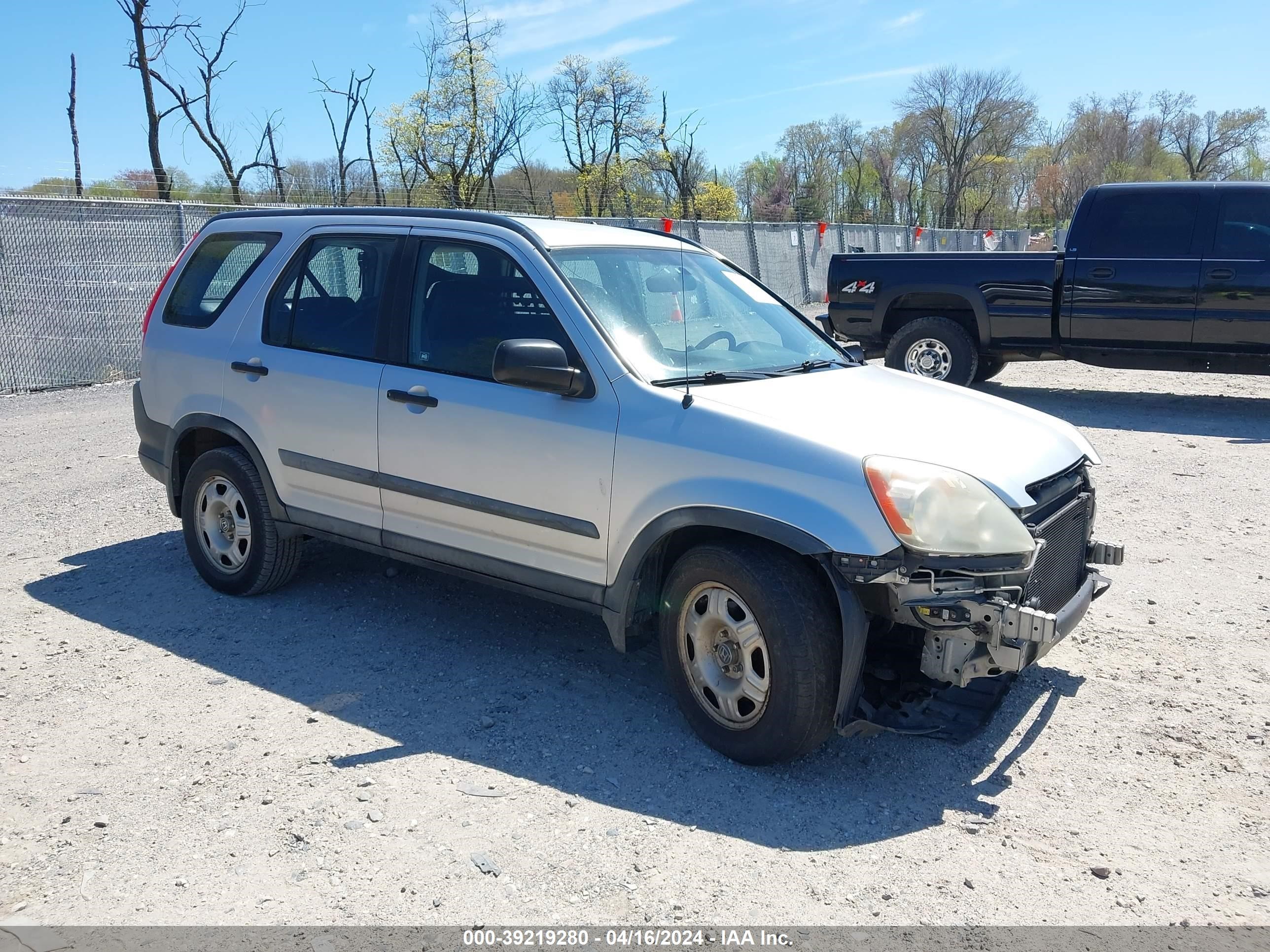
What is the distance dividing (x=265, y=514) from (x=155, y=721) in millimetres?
Result: 1360

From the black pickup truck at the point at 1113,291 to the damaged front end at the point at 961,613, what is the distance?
7.33 metres

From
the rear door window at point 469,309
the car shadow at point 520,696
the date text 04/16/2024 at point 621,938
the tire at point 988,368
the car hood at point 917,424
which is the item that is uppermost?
the rear door window at point 469,309

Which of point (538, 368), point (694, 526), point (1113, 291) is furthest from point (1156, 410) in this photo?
point (538, 368)

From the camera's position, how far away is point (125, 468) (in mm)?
8180

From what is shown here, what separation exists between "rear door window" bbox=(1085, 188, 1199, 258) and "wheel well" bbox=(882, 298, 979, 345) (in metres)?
1.31

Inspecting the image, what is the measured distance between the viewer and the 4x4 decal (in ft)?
37.5

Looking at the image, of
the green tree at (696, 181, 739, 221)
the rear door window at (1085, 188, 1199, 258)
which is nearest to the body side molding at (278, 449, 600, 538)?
the rear door window at (1085, 188, 1199, 258)

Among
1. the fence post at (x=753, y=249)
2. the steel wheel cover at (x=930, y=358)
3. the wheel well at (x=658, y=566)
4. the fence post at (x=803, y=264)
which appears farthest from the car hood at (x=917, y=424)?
the fence post at (x=803, y=264)

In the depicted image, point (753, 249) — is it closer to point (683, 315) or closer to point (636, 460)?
point (683, 315)

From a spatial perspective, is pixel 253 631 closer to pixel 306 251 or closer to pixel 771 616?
pixel 306 251

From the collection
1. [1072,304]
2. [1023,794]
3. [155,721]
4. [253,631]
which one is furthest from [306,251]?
[1072,304]

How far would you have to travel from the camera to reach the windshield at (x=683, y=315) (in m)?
4.10

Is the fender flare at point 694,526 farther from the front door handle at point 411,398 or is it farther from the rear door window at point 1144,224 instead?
the rear door window at point 1144,224

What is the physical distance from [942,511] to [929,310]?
8622mm
